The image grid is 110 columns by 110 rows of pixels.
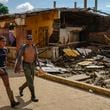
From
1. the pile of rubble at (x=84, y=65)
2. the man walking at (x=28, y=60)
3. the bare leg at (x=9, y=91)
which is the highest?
the man walking at (x=28, y=60)

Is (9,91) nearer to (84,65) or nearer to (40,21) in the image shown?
(84,65)

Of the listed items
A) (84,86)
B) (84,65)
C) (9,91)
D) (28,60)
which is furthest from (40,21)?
(9,91)

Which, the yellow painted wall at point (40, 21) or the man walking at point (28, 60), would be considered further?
the yellow painted wall at point (40, 21)

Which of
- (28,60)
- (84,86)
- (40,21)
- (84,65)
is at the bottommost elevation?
(84,65)

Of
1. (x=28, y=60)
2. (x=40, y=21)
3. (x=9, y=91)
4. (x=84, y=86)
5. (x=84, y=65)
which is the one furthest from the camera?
(x=40, y=21)

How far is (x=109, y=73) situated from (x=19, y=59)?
6.61m

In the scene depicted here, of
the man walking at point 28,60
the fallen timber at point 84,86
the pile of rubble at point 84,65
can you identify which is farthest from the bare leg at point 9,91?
the pile of rubble at point 84,65

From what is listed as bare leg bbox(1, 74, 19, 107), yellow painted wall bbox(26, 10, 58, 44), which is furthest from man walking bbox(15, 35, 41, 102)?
yellow painted wall bbox(26, 10, 58, 44)

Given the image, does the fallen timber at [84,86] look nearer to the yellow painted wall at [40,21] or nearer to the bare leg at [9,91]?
the bare leg at [9,91]

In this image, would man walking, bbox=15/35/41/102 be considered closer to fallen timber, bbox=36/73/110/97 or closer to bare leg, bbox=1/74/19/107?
bare leg, bbox=1/74/19/107

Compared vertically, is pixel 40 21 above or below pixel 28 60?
above

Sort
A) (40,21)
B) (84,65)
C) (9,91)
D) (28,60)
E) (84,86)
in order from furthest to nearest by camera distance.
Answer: (40,21) < (84,65) < (84,86) < (28,60) < (9,91)

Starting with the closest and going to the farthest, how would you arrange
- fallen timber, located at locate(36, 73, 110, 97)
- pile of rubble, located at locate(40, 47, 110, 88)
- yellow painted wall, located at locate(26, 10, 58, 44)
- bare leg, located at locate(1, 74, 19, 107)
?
bare leg, located at locate(1, 74, 19, 107) < fallen timber, located at locate(36, 73, 110, 97) < pile of rubble, located at locate(40, 47, 110, 88) < yellow painted wall, located at locate(26, 10, 58, 44)

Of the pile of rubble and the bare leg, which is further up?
the bare leg
